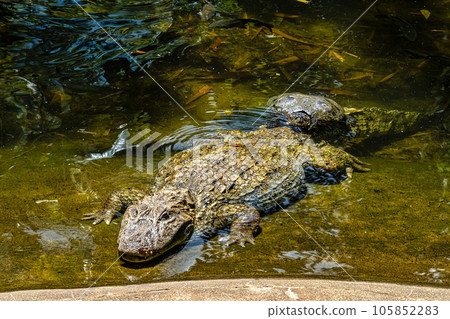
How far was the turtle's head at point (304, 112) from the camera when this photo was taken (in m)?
5.25

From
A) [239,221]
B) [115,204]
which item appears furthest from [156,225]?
[239,221]

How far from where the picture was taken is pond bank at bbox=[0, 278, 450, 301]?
2805mm

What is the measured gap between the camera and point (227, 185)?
13.6 ft

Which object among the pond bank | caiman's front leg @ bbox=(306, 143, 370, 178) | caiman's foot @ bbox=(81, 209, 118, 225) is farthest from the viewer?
caiman's front leg @ bbox=(306, 143, 370, 178)

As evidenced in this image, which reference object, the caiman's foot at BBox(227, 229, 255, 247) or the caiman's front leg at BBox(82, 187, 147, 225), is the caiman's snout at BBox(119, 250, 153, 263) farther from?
the caiman's foot at BBox(227, 229, 255, 247)

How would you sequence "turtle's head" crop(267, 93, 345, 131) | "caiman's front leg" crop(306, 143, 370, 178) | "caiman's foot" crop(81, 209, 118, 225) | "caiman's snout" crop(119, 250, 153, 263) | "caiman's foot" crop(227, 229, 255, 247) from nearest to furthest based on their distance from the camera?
"caiman's snout" crop(119, 250, 153, 263) → "caiman's foot" crop(227, 229, 255, 247) → "caiman's foot" crop(81, 209, 118, 225) → "caiman's front leg" crop(306, 143, 370, 178) → "turtle's head" crop(267, 93, 345, 131)

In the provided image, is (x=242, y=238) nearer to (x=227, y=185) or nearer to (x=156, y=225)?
(x=227, y=185)

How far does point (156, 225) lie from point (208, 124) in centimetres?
223

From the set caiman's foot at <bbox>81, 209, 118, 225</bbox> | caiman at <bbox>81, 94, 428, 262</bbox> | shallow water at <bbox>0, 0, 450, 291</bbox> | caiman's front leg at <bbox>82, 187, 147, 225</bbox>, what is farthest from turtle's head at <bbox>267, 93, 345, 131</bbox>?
caiman's foot at <bbox>81, 209, 118, 225</bbox>

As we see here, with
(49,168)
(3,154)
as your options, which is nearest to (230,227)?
(49,168)

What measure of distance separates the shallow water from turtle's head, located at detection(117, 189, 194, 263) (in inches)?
5.3

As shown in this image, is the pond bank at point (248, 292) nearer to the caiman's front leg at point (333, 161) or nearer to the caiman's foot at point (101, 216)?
the caiman's foot at point (101, 216)

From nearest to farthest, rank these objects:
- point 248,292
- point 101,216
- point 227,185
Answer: point 248,292, point 101,216, point 227,185
